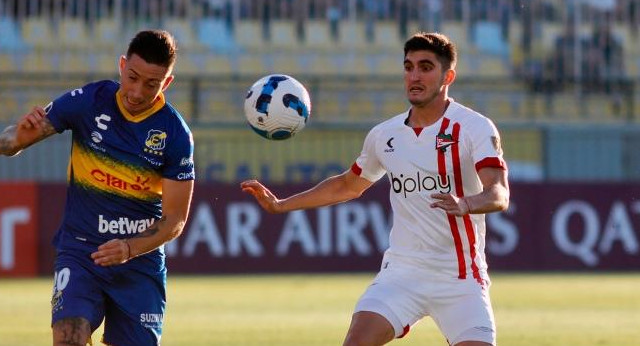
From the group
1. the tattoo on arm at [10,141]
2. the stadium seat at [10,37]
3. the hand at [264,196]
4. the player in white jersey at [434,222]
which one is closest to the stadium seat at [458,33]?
the stadium seat at [10,37]

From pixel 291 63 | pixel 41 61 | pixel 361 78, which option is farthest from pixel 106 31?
pixel 361 78

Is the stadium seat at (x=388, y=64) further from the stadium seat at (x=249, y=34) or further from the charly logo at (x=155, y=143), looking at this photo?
the charly logo at (x=155, y=143)

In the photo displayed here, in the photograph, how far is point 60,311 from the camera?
697cm

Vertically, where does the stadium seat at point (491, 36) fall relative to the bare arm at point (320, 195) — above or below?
above

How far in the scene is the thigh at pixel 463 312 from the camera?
723 centimetres

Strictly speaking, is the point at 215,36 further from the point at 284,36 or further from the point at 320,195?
the point at 320,195

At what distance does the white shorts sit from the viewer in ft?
23.8

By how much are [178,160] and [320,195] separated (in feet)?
3.53

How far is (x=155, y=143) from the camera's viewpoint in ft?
23.7

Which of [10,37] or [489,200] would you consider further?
[10,37]

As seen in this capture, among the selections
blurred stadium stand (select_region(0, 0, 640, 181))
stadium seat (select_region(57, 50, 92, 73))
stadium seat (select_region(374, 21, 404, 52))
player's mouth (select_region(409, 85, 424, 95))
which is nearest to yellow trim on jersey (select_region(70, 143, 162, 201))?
player's mouth (select_region(409, 85, 424, 95))

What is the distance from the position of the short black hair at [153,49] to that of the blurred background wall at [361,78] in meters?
13.7

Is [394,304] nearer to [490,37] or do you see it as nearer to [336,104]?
[336,104]

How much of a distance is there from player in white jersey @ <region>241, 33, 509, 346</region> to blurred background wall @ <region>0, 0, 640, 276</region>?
13.4m
